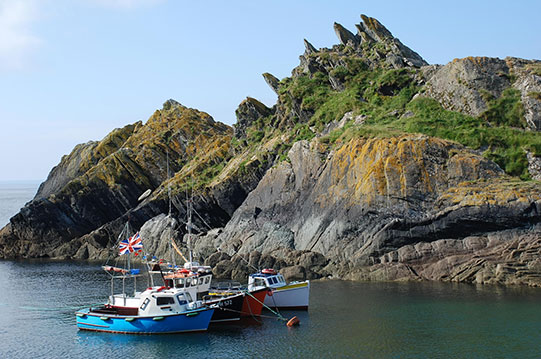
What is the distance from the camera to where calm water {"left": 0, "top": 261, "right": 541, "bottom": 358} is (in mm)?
42969

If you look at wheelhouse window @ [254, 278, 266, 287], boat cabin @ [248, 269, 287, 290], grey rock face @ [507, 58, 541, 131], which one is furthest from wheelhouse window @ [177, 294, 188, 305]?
grey rock face @ [507, 58, 541, 131]

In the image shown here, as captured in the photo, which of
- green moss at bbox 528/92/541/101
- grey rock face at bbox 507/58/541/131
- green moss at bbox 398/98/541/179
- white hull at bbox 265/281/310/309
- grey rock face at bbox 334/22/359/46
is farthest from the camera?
grey rock face at bbox 334/22/359/46

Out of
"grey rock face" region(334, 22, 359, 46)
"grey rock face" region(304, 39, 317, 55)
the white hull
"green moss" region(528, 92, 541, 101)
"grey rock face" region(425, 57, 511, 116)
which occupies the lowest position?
the white hull

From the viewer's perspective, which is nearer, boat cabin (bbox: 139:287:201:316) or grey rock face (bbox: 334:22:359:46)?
boat cabin (bbox: 139:287:201:316)

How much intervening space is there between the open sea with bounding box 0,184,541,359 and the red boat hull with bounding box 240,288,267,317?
1432mm

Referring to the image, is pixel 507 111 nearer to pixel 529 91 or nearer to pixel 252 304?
pixel 529 91

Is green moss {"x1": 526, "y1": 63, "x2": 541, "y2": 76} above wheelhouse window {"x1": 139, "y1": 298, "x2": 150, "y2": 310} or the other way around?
above

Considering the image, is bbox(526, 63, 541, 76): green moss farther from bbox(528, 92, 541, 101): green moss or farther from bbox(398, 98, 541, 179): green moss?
bbox(398, 98, 541, 179): green moss

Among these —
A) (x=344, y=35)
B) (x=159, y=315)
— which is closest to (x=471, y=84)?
(x=344, y=35)

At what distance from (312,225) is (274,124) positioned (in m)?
37.4

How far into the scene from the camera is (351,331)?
156 feet

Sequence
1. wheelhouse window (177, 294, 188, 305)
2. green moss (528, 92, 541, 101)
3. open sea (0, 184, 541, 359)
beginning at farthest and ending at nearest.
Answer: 1. green moss (528, 92, 541, 101)
2. wheelhouse window (177, 294, 188, 305)
3. open sea (0, 184, 541, 359)

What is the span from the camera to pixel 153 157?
443ft

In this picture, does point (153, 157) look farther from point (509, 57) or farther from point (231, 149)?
point (509, 57)
